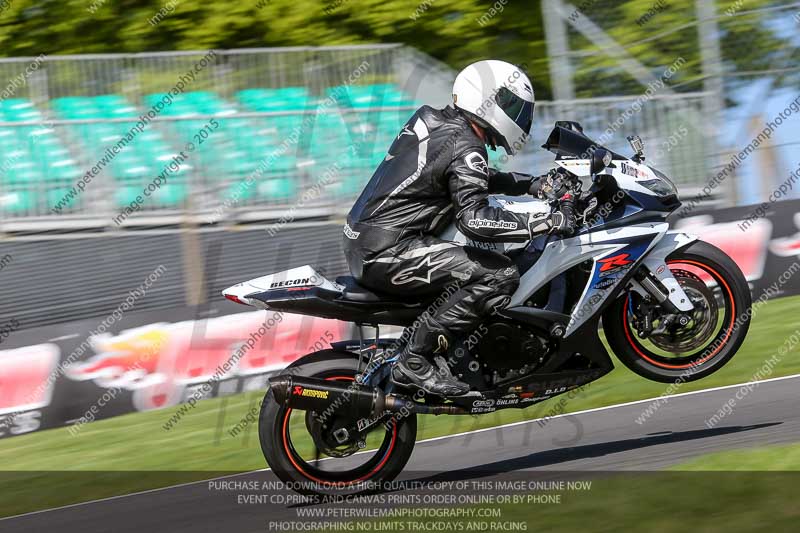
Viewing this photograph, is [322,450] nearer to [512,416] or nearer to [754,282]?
[512,416]

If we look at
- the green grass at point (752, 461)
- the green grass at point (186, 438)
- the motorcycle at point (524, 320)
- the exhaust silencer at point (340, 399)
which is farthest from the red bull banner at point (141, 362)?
the green grass at point (752, 461)

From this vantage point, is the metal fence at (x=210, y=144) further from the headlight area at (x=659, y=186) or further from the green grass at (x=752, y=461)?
the green grass at (x=752, y=461)

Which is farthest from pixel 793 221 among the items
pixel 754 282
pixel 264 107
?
pixel 264 107

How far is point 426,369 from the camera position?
6.02 m

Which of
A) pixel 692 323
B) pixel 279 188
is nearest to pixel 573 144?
pixel 692 323

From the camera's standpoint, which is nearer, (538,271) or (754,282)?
(538,271)

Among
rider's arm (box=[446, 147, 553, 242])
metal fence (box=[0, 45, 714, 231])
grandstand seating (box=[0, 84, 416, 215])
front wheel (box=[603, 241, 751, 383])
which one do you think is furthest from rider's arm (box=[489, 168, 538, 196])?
grandstand seating (box=[0, 84, 416, 215])

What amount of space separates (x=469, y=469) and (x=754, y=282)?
6.71 metres

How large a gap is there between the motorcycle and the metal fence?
23.3ft

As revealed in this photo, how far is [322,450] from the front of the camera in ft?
20.1

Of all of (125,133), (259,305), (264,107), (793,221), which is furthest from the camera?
(264,107)

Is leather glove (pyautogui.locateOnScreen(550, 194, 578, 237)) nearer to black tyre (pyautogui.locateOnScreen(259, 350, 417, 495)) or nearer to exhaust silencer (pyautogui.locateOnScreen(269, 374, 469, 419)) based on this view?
exhaust silencer (pyautogui.locateOnScreen(269, 374, 469, 419))

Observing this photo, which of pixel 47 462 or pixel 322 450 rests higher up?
pixel 322 450

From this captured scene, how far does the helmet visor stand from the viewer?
232 inches
